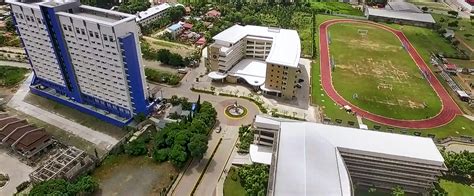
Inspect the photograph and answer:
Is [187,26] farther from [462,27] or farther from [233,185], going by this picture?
[462,27]

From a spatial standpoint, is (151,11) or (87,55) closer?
(87,55)

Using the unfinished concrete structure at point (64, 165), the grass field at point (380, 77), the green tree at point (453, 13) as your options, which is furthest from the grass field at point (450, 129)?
the green tree at point (453, 13)

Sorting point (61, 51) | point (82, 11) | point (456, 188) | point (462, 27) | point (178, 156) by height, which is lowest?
point (456, 188)

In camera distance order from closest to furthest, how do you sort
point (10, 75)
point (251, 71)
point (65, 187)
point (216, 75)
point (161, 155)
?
1. point (65, 187)
2. point (161, 155)
3. point (216, 75)
4. point (10, 75)
5. point (251, 71)

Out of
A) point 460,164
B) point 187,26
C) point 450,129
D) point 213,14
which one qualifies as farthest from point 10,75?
point 450,129

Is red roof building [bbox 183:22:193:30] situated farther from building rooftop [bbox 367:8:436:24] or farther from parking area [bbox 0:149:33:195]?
building rooftop [bbox 367:8:436:24]

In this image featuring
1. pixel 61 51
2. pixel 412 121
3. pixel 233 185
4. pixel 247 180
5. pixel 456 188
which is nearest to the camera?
pixel 247 180

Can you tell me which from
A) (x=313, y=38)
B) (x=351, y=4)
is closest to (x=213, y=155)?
(x=313, y=38)

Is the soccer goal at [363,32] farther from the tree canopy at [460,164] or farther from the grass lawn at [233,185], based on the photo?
the grass lawn at [233,185]
